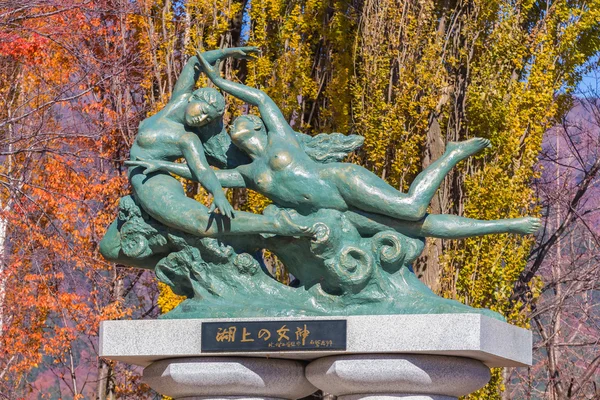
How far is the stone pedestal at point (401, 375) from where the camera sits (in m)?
6.08

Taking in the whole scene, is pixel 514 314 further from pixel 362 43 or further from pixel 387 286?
pixel 387 286

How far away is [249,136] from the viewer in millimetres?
6723

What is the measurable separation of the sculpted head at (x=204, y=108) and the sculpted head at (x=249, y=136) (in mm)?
171

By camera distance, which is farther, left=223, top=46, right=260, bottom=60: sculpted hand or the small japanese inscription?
left=223, top=46, right=260, bottom=60: sculpted hand

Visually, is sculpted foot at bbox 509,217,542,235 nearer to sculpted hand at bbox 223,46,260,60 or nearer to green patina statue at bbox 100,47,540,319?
green patina statue at bbox 100,47,540,319

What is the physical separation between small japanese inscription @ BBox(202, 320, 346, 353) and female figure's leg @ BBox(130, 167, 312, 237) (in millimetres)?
559

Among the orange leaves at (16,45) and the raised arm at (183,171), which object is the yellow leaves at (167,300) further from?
the raised arm at (183,171)

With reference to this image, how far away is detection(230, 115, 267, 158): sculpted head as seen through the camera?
6.71 meters

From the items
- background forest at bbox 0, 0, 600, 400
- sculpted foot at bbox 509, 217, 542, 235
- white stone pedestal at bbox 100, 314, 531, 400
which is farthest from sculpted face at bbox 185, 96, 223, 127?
background forest at bbox 0, 0, 600, 400

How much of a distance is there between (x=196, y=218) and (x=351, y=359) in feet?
4.15

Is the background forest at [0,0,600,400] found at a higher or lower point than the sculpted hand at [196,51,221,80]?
higher

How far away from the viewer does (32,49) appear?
37.1 ft

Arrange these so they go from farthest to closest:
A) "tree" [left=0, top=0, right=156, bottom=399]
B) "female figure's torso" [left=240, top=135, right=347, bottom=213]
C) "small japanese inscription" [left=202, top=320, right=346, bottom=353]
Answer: "tree" [left=0, top=0, right=156, bottom=399] < "female figure's torso" [left=240, top=135, right=347, bottom=213] < "small japanese inscription" [left=202, top=320, right=346, bottom=353]

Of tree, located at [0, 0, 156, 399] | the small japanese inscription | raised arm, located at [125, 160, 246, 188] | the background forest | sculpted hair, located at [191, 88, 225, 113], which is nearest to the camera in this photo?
the small japanese inscription
